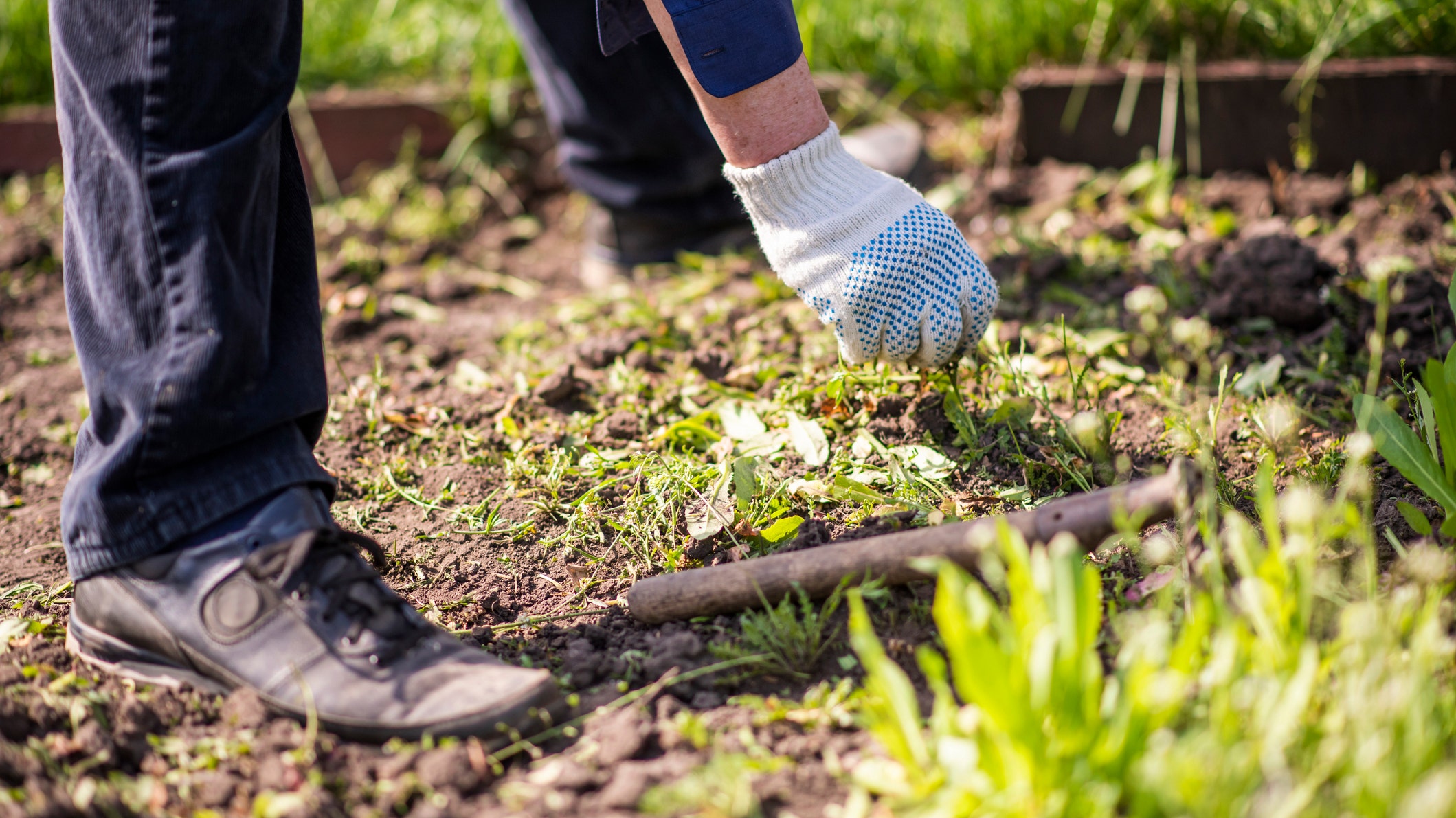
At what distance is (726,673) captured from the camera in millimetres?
1306

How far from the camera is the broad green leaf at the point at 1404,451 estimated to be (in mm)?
1338

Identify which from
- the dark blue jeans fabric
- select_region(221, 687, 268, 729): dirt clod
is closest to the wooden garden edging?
the dark blue jeans fabric

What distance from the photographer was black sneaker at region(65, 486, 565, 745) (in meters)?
1.20

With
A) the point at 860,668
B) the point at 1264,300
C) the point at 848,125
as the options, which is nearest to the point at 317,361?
the point at 860,668

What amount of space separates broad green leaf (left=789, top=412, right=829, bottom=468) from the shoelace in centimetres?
73

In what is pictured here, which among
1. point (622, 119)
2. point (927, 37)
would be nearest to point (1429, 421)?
point (622, 119)

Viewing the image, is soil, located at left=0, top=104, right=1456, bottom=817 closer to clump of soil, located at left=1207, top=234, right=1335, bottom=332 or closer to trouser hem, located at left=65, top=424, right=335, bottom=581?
clump of soil, located at left=1207, top=234, right=1335, bottom=332

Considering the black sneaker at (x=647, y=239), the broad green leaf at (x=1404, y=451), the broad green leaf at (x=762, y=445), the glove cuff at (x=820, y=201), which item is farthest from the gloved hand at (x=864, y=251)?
the black sneaker at (x=647, y=239)

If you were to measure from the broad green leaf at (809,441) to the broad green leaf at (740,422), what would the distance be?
2.7 inches

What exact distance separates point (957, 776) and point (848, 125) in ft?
9.48

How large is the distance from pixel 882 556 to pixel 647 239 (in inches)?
69.3

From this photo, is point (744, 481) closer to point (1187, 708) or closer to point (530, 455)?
point (530, 455)

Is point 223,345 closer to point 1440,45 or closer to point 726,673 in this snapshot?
point 726,673

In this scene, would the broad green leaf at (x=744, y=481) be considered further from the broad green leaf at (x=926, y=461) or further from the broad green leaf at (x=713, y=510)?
the broad green leaf at (x=926, y=461)
